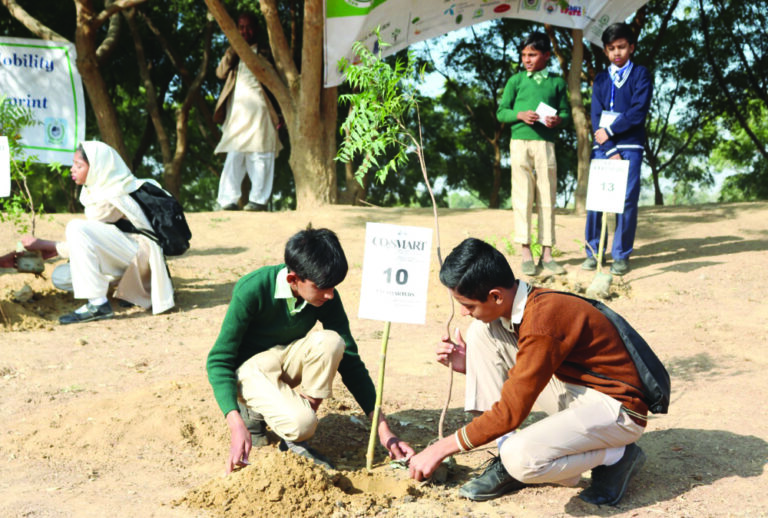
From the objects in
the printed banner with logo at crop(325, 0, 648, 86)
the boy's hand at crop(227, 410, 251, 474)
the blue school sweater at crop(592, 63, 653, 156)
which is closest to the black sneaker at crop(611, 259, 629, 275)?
the blue school sweater at crop(592, 63, 653, 156)

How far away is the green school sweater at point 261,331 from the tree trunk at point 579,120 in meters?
5.94

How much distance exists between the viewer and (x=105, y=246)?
6.05 metres

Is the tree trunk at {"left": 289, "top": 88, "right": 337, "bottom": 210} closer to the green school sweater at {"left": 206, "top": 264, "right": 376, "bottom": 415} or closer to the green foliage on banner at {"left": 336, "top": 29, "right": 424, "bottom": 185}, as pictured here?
the green foliage on banner at {"left": 336, "top": 29, "right": 424, "bottom": 185}

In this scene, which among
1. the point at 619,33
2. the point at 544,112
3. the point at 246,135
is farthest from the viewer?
the point at 246,135

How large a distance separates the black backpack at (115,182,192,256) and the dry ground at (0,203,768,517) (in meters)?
0.58

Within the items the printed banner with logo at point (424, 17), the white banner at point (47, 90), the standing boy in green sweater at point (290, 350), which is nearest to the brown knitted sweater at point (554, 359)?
the standing boy in green sweater at point (290, 350)

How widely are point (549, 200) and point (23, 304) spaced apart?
14.2 feet

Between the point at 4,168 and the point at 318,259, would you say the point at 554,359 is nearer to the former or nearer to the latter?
the point at 318,259

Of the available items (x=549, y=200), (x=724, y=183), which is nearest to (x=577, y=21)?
(x=549, y=200)

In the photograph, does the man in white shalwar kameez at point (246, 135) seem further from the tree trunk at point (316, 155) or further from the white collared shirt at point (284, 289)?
the white collared shirt at point (284, 289)

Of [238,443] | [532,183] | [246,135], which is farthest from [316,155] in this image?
[238,443]

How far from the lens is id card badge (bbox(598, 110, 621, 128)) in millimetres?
6613

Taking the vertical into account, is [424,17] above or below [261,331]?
above

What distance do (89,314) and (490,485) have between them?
397 centimetres
